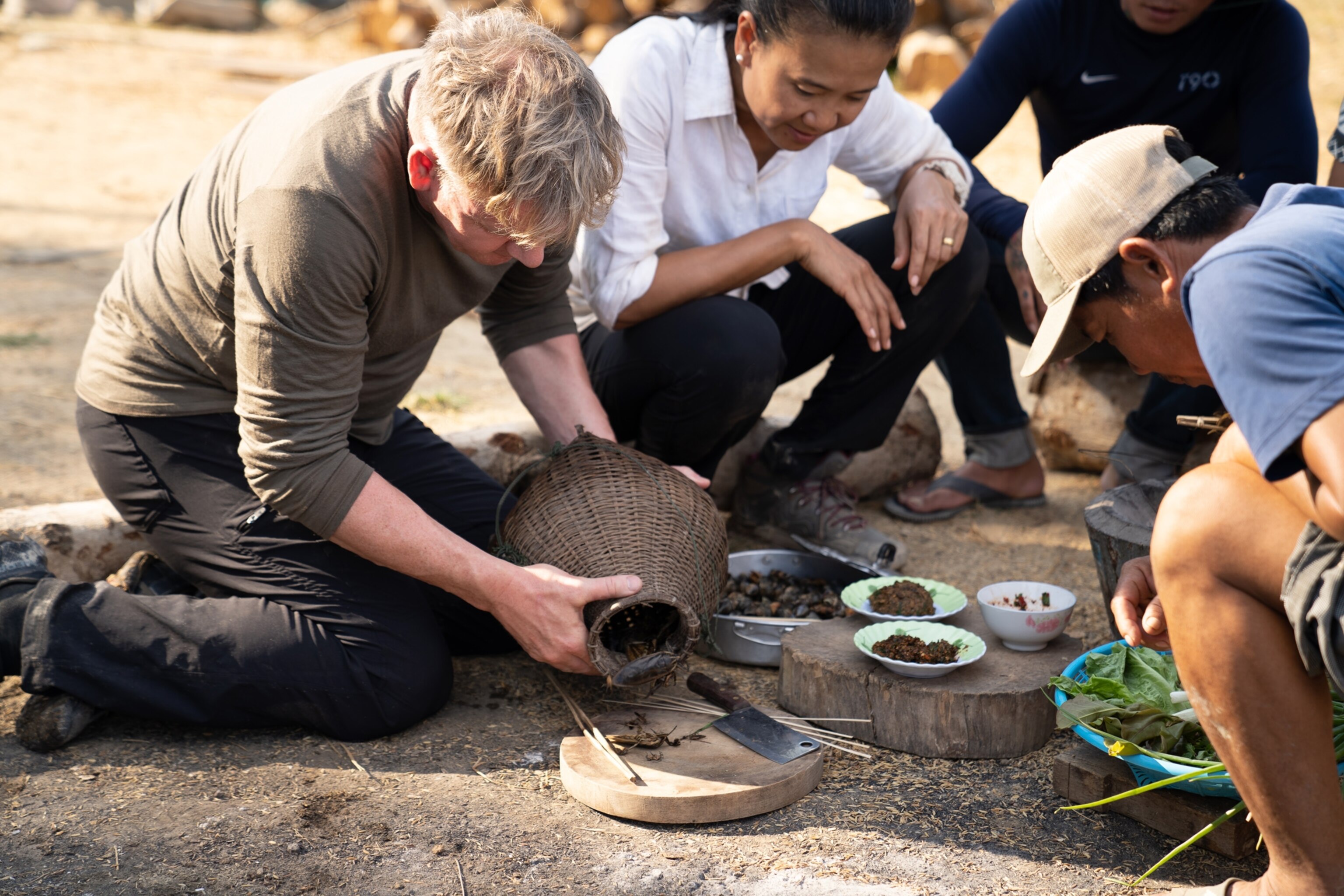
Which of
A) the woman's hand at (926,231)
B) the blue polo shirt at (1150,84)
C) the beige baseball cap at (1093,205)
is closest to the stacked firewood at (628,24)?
the blue polo shirt at (1150,84)

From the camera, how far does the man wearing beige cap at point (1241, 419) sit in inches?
63.6

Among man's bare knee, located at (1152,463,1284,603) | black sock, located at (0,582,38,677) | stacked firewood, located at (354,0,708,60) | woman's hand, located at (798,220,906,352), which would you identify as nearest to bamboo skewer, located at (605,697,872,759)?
man's bare knee, located at (1152,463,1284,603)

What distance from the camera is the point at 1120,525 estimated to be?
280 cm

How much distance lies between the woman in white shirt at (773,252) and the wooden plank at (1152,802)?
4.23 feet

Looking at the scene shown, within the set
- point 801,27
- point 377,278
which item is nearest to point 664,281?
point 801,27

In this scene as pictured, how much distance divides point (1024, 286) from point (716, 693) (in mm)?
1728

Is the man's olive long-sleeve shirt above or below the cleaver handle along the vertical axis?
above

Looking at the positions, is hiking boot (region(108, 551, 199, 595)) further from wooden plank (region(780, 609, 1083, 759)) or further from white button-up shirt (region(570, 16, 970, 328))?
wooden plank (region(780, 609, 1083, 759))

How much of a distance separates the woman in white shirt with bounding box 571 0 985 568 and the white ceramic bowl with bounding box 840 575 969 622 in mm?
567

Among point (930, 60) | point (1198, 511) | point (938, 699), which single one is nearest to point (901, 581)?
point (938, 699)

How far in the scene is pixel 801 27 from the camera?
2912 millimetres

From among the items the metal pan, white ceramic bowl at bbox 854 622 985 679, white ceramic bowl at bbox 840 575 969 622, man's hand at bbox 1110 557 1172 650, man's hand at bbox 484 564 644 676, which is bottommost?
the metal pan

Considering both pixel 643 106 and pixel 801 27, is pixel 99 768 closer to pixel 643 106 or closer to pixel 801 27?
pixel 643 106

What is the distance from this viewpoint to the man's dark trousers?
2.60 m
